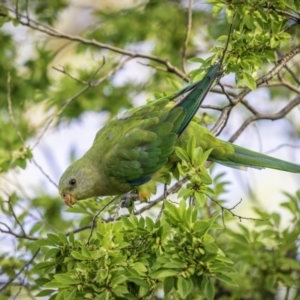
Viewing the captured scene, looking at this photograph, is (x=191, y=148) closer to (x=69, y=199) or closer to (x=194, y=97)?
(x=194, y=97)

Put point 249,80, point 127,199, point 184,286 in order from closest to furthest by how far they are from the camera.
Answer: point 184,286
point 249,80
point 127,199

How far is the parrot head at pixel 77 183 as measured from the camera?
3.90 metres

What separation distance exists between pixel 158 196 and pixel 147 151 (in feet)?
1.46

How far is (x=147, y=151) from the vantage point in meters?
3.66

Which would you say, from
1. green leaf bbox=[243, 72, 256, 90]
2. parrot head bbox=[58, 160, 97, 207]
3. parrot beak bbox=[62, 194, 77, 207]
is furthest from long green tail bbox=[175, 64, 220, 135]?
parrot beak bbox=[62, 194, 77, 207]

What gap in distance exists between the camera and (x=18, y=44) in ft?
19.6

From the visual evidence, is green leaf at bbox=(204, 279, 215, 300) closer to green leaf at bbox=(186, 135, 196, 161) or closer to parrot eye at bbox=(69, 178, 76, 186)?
green leaf at bbox=(186, 135, 196, 161)

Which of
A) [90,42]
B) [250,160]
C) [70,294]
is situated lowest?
[70,294]

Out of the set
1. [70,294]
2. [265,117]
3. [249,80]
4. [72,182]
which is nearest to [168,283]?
[70,294]

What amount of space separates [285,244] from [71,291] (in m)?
2.15

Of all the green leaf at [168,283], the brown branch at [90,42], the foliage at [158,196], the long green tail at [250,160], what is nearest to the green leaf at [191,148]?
the foliage at [158,196]

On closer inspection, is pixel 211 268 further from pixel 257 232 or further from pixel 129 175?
pixel 257 232

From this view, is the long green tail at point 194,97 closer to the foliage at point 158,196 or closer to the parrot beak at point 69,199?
the foliage at point 158,196

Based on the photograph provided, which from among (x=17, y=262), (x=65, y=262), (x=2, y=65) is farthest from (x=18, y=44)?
(x=65, y=262)
